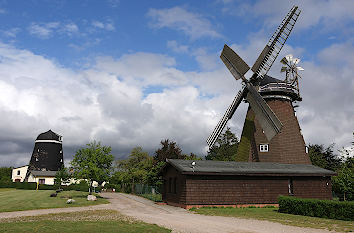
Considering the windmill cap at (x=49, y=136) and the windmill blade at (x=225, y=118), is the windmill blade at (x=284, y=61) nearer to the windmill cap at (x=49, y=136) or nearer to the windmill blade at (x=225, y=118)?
the windmill blade at (x=225, y=118)

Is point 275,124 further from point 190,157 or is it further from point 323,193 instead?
point 190,157

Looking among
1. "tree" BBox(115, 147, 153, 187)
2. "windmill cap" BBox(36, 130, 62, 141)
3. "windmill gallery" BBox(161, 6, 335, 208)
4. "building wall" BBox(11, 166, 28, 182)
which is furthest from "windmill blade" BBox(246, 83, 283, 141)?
"building wall" BBox(11, 166, 28, 182)

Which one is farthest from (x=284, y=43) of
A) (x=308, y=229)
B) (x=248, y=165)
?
(x=308, y=229)

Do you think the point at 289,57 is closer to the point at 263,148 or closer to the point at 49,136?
the point at 263,148

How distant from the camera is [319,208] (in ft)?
58.9

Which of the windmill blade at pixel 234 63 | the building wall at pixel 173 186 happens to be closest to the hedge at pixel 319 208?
the building wall at pixel 173 186

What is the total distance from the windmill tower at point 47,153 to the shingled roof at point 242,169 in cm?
4887

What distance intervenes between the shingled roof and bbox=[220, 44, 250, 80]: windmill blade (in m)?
9.67

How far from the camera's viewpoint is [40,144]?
66.3m

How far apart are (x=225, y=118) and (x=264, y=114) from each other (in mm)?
5192

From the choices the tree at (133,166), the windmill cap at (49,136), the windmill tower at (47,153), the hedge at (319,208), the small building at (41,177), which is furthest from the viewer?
the windmill cap at (49,136)

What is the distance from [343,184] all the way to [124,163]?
4672cm

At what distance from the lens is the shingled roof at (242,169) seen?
23.1m

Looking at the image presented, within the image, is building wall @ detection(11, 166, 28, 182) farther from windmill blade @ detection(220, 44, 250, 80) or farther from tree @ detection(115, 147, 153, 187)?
windmill blade @ detection(220, 44, 250, 80)
